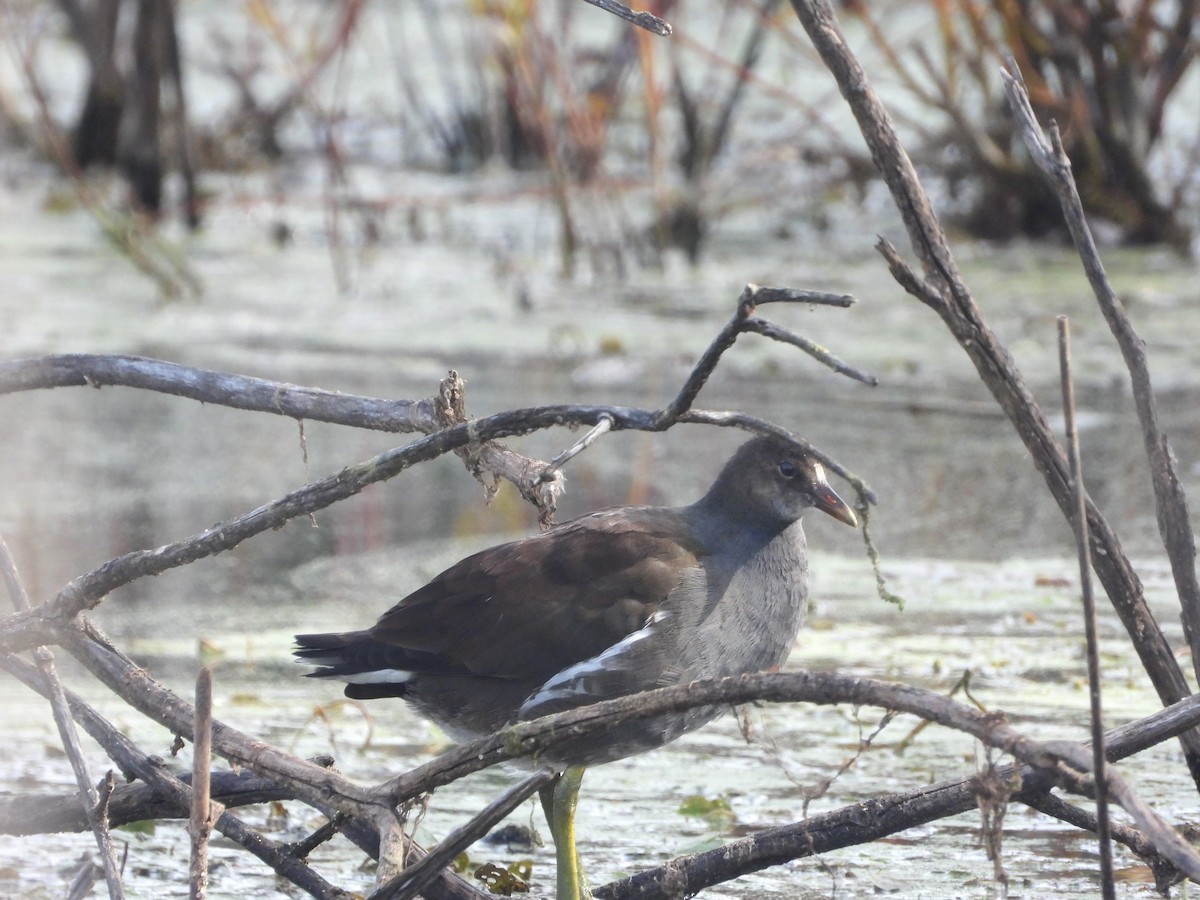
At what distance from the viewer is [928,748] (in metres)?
3.53

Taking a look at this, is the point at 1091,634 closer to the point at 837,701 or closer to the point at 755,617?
the point at 837,701

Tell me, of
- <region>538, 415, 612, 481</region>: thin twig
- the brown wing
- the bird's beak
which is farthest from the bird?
<region>538, 415, 612, 481</region>: thin twig

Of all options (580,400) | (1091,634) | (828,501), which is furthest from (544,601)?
(580,400)

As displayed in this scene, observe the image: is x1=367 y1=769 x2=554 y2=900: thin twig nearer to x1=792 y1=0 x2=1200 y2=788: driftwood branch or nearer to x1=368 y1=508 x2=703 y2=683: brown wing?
x1=368 y1=508 x2=703 y2=683: brown wing

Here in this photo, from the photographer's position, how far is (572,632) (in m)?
2.97

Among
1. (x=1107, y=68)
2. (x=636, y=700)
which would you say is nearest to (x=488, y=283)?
(x=1107, y=68)

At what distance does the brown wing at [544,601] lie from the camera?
296 centimetres

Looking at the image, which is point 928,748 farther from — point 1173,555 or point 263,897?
point 263,897

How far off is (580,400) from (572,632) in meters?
3.30

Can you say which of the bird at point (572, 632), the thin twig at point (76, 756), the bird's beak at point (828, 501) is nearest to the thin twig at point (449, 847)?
the thin twig at point (76, 756)

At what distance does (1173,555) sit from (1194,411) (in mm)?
3675

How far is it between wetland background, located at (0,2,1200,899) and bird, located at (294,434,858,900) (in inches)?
10.0

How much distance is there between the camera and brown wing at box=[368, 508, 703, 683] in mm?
2961

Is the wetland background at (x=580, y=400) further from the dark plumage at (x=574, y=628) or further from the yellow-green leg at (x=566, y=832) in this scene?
the dark plumage at (x=574, y=628)
